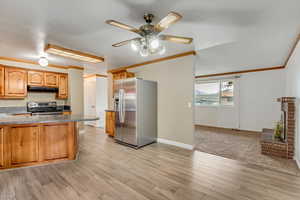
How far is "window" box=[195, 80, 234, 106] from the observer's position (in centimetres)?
596

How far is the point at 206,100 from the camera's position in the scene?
6.66 meters

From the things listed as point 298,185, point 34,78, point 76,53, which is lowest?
point 298,185

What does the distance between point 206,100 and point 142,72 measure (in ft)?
12.2

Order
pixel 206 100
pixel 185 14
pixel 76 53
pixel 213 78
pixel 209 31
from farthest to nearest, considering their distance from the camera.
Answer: pixel 206 100, pixel 213 78, pixel 76 53, pixel 209 31, pixel 185 14

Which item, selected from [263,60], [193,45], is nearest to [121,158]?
[193,45]

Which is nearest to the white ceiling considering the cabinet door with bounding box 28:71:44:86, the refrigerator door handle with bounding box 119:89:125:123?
the cabinet door with bounding box 28:71:44:86

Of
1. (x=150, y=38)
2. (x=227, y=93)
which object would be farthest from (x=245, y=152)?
(x=150, y=38)

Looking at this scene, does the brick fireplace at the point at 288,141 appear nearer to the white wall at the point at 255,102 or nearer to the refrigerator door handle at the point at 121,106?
the white wall at the point at 255,102

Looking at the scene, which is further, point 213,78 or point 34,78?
point 213,78

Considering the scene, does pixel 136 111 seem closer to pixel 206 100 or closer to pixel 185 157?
pixel 185 157

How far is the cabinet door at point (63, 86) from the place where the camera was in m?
4.92

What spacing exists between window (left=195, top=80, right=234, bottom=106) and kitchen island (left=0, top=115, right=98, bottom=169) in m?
5.61

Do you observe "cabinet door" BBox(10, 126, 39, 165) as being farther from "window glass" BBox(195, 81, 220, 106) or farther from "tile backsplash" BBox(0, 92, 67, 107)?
"window glass" BBox(195, 81, 220, 106)

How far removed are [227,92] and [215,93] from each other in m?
0.50
